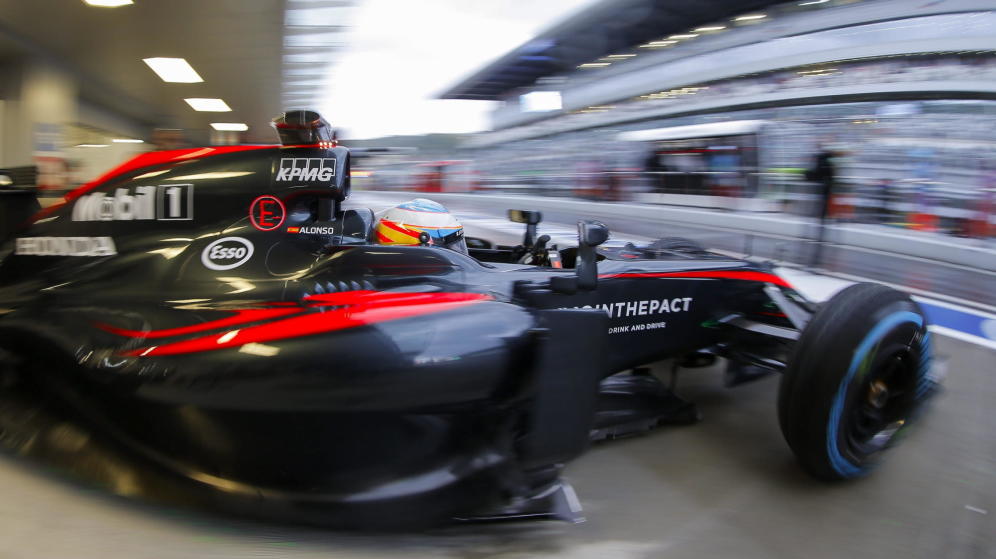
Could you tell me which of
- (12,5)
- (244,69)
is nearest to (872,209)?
(244,69)

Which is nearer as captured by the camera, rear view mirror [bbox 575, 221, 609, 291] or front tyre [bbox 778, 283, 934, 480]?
front tyre [bbox 778, 283, 934, 480]

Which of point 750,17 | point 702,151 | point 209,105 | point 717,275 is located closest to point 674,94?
point 750,17

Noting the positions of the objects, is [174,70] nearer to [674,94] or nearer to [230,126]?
[230,126]

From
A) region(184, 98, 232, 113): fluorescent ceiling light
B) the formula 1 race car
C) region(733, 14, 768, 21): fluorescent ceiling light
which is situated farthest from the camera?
region(733, 14, 768, 21): fluorescent ceiling light

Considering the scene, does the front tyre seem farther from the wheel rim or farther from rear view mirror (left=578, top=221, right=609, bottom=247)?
rear view mirror (left=578, top=221, right=609, bottom=247)

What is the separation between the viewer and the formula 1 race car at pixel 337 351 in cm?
149

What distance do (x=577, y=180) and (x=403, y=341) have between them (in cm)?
1667

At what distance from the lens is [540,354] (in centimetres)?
159

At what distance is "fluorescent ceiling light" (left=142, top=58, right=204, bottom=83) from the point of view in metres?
11.0

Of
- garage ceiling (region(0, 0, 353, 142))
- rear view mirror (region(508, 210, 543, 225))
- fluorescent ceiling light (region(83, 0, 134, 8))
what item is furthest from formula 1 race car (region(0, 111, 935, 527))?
fluorescent ceiling light (region(83, 0, 134, 8))

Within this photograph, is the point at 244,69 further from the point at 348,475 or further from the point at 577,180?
the point at 348,475

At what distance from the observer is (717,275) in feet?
8.04

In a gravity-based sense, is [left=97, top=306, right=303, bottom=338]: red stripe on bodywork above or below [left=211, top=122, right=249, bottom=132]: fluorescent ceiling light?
below

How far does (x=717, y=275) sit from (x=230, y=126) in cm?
2271
